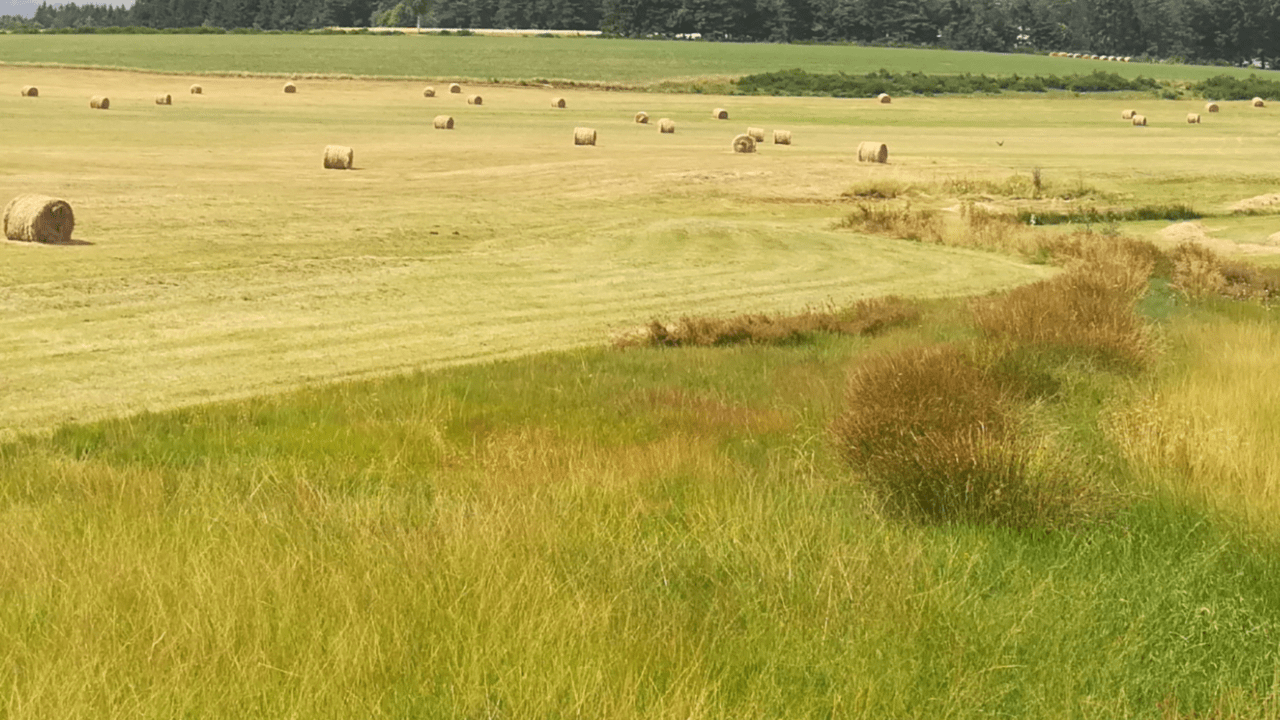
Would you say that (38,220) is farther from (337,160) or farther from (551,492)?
(551,492)

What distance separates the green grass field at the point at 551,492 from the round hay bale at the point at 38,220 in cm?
95

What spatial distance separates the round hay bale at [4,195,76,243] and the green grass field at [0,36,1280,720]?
0.95 metres

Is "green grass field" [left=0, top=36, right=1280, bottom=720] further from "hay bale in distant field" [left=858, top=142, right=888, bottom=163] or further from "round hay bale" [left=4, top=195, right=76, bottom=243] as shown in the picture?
"hay bale in distant field" [left=858, top=142, right=888, bottom=163]

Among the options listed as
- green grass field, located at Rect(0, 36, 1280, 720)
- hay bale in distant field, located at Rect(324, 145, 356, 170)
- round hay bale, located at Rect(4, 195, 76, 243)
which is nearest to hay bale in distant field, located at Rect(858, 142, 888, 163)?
green grass field, located at Rect(0, 36, 1280, 720)

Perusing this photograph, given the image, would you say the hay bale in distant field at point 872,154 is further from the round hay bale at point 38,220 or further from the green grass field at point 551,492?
the round hay bale at point 38,220

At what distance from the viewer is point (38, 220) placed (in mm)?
25297

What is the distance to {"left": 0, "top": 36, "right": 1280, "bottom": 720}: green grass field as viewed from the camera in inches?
245

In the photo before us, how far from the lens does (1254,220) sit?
40.9 metres

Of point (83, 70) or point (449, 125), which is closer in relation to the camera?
point (449, 125)

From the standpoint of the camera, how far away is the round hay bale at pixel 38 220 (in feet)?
83.0

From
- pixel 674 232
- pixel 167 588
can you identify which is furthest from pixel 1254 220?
pixel 167 588

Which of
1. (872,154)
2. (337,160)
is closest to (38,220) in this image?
(337,160)

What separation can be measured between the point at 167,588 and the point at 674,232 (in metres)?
25.5

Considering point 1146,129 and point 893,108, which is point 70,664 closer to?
point 1146,129
